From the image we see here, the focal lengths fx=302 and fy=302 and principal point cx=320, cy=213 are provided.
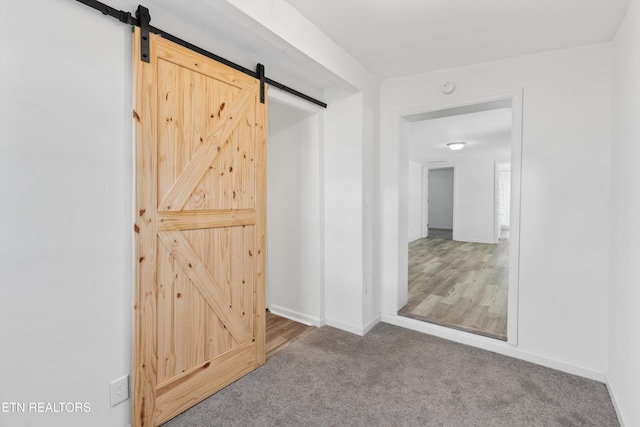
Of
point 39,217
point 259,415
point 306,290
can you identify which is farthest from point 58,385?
point 306,290

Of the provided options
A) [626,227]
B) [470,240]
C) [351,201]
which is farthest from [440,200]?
[626,227]

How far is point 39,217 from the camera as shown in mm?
1302

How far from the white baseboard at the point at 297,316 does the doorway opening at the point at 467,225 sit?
895 mm

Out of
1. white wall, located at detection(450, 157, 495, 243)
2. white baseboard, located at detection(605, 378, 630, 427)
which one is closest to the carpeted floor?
white baseboard, located at detection(605, 378, 630, 427)

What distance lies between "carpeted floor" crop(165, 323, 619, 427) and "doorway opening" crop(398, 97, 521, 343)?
47cm

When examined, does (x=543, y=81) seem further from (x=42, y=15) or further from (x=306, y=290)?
(x=42, y=15)

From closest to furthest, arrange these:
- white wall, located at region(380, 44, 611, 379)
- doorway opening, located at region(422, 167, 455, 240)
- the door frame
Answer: white wall, located at region(380, 44, 611, 379)
the door frame
doorway opening, located at region(422, 167, 455, 240)

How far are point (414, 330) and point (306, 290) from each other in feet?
3.74

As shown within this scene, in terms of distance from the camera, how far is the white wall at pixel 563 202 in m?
2.16

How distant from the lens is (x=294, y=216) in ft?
10.6

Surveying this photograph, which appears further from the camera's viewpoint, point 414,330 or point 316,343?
point 414,330

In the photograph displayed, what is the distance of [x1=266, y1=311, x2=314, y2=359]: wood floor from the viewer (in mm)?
2631

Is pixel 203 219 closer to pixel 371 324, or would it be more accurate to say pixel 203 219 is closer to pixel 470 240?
pixel 371 324

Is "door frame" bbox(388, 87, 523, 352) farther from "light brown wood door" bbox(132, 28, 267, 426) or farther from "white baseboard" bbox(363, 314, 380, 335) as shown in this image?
"light brown wood door" bbox(132, 28, 267, 426)
